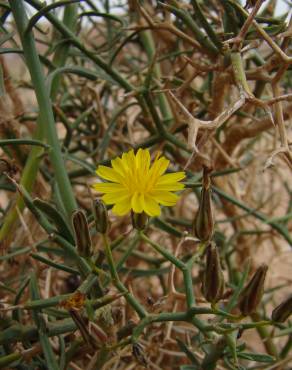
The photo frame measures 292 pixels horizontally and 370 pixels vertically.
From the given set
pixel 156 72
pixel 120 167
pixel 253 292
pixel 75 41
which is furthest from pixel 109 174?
pixel 156 72

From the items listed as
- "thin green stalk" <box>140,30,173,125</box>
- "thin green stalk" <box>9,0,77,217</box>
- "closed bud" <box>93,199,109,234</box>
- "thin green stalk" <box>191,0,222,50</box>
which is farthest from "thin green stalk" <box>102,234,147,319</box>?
"thin green stalk" <box>140,30,173,125</box>

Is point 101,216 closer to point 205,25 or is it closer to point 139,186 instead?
point 139,186

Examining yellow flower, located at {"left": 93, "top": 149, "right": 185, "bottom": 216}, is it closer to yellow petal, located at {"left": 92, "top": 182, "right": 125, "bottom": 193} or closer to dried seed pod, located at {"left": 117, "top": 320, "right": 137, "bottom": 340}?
yellow petal, located at {"left": 92, "top": 182, "right": 125, "bottom": 193}

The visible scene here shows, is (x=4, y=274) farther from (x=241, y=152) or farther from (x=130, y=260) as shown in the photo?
(x=241, y=152)

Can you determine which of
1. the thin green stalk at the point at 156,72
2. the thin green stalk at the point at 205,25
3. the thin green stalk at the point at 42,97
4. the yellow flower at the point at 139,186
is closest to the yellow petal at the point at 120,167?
the yellow flower at the point at 139,186

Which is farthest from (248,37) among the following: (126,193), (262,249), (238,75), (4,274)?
(262,249)

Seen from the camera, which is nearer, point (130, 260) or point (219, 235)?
point (219, 235)

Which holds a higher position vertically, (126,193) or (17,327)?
(126,193)
